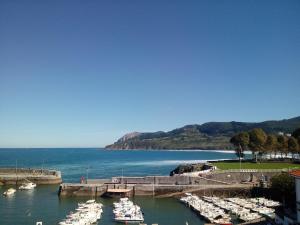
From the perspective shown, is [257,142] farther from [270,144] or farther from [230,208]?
[230,208]

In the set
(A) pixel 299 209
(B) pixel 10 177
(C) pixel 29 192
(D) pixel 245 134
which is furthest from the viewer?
(D) pixel 245 134

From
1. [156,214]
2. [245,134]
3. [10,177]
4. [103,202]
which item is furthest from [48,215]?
[245,134]

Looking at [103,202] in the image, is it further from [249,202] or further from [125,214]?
[249,202]

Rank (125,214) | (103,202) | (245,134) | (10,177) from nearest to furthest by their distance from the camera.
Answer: (125,214) < (103,202) < (10,177) < (245,134)

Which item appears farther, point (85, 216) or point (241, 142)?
point (241, 142)

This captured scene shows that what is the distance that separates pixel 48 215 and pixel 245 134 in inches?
2344

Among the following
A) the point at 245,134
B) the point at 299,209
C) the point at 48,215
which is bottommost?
the point at 48,215

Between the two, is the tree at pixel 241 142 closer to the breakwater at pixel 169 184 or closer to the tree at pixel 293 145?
the tree at pixel 293 145

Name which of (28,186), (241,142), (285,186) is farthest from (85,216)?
(241,142)

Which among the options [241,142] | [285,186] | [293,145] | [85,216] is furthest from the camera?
[241,142]

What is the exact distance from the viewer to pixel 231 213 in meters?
48.1

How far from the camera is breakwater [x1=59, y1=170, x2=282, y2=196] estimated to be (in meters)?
63.0

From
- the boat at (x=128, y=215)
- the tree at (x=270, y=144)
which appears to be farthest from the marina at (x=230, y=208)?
the tree at (x=270, y=144)

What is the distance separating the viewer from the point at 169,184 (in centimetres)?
6494
